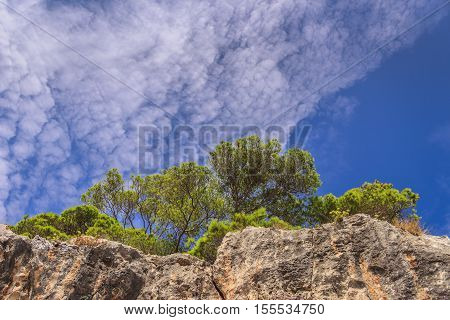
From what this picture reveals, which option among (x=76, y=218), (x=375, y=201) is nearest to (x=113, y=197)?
(x=76, y=218)

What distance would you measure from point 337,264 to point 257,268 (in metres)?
2.09

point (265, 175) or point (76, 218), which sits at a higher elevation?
point (265, 175)

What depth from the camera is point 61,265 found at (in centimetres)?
1187

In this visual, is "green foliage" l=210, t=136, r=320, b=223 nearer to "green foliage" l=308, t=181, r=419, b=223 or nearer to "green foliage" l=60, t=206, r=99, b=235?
"green foliage" l=308, t=181, r=419, b=223

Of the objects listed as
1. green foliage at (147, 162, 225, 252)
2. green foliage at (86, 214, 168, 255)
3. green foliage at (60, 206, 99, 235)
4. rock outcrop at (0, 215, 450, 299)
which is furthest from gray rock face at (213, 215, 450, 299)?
green foliage at (60, 206, 99, 235)

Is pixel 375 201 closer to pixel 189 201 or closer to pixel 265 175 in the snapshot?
pixel 265 175

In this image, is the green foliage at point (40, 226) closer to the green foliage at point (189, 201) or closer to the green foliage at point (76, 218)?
the green foliage at point (76, 218)

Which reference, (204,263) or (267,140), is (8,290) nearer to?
(204,263)

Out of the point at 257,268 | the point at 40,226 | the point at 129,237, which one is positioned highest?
the point at 40,226

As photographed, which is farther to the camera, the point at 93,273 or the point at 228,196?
the point at 228,196

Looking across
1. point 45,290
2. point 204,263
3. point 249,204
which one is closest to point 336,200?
point 249,204

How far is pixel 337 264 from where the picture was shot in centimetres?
1045

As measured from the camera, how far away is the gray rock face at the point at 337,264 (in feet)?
30.9
